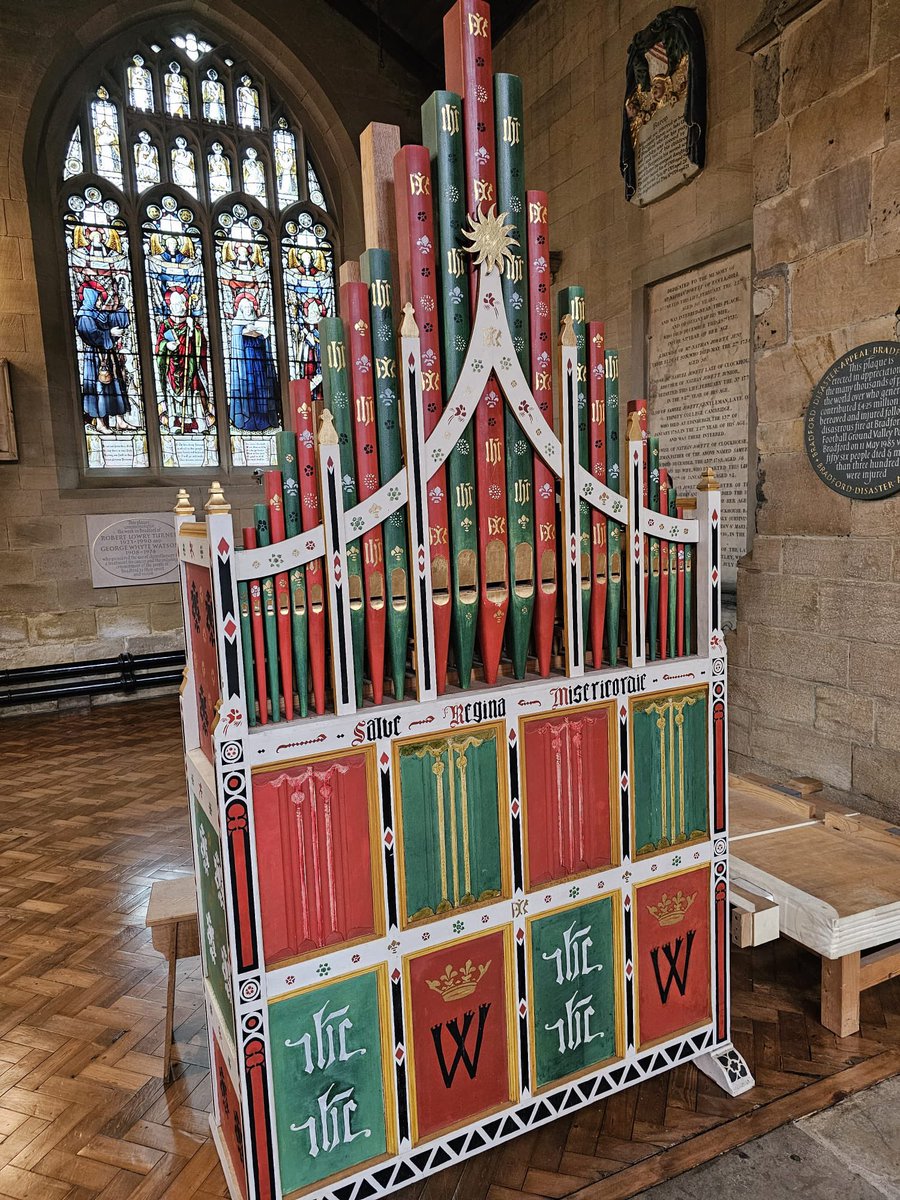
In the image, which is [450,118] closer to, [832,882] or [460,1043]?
[460,1043]

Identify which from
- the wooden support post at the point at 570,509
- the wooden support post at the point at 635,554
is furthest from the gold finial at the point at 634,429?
the wooden support post at the point at 570,509

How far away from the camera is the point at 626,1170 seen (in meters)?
2.15

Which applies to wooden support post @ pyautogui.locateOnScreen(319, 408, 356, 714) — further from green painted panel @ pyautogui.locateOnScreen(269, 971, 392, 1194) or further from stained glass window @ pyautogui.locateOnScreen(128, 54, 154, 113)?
stained glass window @ pyautogui.locateOnScreen(128, 54, 154, 113)

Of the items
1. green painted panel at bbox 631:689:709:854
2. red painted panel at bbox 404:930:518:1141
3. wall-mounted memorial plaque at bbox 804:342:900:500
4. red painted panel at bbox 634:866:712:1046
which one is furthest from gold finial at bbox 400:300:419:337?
wall-mounted memorial plaque at bbox 804:342:900:500

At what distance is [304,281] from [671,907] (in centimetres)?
803

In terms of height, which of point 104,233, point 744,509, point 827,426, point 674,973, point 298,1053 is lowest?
point 674,973

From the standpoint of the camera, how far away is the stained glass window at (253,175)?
Answer: 8312mm

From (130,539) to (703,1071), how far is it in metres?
6.88

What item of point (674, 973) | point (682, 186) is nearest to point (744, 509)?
point (682, 186)

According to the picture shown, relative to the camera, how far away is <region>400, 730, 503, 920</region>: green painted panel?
2045mm

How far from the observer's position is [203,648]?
2098 mm

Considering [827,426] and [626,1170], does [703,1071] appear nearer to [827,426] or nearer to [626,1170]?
[626,1170]

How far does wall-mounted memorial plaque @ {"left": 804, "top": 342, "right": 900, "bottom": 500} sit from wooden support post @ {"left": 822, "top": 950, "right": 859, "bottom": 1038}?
203cm

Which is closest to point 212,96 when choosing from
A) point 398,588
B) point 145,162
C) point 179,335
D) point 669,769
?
point 145,162
